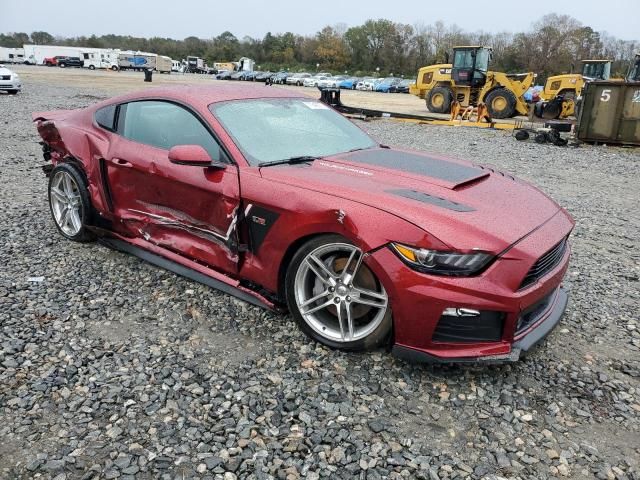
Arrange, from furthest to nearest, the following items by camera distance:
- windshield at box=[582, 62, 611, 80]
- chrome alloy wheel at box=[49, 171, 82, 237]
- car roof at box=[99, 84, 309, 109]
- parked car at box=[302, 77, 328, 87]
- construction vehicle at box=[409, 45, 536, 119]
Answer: parked car at box=[302, 77, 328, 87] < windshield at box=[582, 62, 611, 80] < construction vehicle at box=[409, 45, 536, 119] < chrome alloy wheel at box=[49, 171, 82, 237] < car roof at box=[99, 84, 309, 109]

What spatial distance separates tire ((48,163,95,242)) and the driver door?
47 centimetres

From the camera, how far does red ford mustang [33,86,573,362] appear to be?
2.70 meters

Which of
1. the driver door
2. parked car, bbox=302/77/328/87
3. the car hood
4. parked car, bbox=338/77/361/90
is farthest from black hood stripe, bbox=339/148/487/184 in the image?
parked car, bbox=302/77/328/87

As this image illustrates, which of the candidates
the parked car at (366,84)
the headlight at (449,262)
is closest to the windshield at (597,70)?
the headlight at (449,262)

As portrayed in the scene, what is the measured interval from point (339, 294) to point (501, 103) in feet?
64.6

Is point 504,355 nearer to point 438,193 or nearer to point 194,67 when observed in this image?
point 438,193

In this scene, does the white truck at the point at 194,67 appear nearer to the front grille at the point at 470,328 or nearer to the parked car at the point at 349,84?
the parked car at the point at 349,84

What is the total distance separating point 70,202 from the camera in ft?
15.7

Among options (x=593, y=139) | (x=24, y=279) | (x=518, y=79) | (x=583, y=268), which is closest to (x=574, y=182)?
(x=583, y=268)

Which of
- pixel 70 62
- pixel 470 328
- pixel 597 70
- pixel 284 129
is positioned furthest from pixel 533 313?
pixel 70 62

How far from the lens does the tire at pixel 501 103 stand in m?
20.3

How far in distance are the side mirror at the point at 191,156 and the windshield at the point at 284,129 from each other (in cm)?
26

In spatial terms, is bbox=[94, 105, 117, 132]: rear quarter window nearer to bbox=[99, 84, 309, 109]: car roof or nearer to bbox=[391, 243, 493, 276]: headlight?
bbox=[99, 84, 309, 109]: car roof

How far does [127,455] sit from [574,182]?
29.4ft
